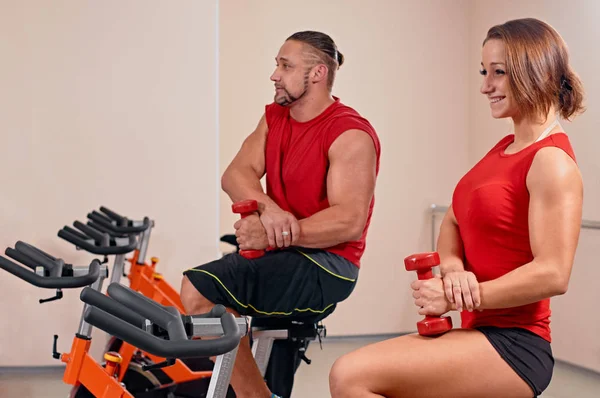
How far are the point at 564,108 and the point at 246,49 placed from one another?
3.48 meters

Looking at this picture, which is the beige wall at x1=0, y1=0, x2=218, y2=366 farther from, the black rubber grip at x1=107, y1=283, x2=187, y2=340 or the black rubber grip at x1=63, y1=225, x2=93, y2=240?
the black rubber grip at x1=107, y1=283, x2=187, y2=340

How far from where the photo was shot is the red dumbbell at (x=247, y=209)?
245cm

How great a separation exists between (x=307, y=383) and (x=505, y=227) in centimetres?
274

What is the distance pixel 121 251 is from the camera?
3.29 meters

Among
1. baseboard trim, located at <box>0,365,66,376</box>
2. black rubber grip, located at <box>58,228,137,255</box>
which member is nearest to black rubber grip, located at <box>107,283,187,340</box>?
black rubber grip, located at <box>58,228,137,255</box>

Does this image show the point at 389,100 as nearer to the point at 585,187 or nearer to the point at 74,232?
the point at 585,187

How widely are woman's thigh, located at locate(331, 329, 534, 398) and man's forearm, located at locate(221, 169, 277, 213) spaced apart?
92 cm

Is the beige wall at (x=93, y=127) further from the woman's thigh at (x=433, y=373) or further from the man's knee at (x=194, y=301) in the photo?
the woman's thigh at (x=433, y=373)

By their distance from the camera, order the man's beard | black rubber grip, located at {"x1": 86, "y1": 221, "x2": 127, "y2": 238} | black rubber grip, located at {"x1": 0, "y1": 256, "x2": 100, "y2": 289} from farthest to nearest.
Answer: black rubber grip, located at {"x1": 86, "y1": 221, "x2": 127, "y2": 238} → the man's beard → black rubber grip, located at {"x1": 0, "y1": 256, "x2": 100, "y2": 289}

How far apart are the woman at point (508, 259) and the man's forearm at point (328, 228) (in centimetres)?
59

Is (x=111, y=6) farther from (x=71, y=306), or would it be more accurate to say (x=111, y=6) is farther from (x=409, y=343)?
(x=409, y=343)

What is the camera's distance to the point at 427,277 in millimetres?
1810

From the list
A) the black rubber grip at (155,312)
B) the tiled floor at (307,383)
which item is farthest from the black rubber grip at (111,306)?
the tiled floor at (307,383)

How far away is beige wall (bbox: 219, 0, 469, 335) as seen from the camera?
16.9 ft
